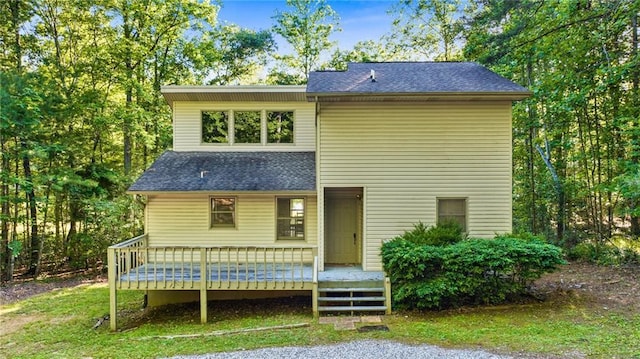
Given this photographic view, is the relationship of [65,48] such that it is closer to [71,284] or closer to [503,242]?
[71,284]

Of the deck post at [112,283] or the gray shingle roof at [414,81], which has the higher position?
the gray shingle roof at [414,81]

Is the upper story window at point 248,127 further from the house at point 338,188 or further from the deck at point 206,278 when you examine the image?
the deck at point 206,278

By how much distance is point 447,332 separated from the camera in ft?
19.8

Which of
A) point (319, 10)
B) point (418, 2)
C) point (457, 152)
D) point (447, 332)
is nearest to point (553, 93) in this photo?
point (457, 152)

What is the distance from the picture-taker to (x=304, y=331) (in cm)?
642

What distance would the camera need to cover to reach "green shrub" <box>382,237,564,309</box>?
687 centimetres

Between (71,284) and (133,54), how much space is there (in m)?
10.0

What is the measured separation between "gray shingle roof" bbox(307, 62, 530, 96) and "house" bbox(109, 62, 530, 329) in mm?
45

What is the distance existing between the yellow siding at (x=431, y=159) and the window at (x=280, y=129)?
9.38 feet

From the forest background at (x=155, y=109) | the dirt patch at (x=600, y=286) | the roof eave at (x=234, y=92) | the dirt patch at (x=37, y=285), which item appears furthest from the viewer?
the dirt patch at (x=37, y=285)

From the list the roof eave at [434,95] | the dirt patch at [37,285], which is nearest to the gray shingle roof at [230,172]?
the roof eave at [434,95]

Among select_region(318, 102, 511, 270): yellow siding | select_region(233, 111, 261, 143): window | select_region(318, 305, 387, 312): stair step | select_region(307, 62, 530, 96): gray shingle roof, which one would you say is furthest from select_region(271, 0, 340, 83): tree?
select_region(318, 305, 387, 312): stair step

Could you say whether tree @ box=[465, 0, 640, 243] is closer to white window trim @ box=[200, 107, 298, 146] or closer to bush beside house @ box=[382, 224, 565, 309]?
bush beside house @ box=[382, 224, 565, 309]

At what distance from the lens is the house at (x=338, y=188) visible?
25.6ft
